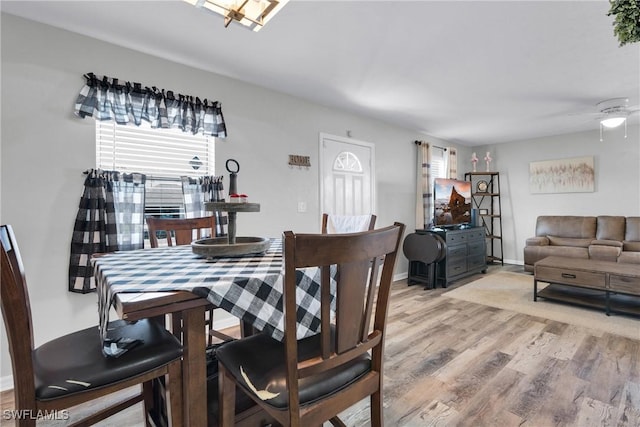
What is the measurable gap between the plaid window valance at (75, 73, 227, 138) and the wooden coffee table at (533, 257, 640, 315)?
3833 millimetres

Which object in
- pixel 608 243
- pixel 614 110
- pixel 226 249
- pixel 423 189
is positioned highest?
pixel 614 110

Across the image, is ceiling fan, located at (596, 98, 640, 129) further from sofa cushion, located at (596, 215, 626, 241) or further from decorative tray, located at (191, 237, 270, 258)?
decorative tray, located at (191, 237, 270, 258)

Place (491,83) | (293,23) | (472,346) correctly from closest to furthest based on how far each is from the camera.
→ 1. (293,23)
2. (472,346)
3. (491,83)

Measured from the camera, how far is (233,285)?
0.92 meters

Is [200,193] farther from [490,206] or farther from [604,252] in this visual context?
[490,206]

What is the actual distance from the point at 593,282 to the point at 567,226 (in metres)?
2.37

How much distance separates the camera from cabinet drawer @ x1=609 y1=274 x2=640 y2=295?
2.83 meters

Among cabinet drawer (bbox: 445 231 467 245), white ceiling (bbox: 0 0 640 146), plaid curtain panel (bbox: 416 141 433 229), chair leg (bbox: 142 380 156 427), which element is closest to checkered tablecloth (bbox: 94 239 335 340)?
chair leg (bbox: 142 380 156 427)

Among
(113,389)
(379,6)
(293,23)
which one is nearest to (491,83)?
(379,6)

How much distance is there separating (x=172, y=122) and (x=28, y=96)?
33.9 inches

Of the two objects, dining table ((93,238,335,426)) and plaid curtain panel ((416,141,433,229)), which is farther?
plaid curtain panel ((416,141,433,229))

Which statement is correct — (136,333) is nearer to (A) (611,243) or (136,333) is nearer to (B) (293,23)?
(B) (293,23)

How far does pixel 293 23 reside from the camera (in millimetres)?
2016

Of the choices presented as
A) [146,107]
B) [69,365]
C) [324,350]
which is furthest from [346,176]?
[69,365]
